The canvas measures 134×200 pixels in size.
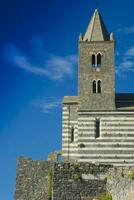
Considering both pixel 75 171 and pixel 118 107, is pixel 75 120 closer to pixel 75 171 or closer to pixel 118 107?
pixel 118 107

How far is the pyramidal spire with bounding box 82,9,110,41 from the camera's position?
49.8 metres

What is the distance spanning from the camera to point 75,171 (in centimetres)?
2127

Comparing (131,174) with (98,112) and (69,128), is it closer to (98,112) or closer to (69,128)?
(98,112)

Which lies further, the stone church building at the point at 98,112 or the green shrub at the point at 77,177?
the stone church building at the point at 98,112

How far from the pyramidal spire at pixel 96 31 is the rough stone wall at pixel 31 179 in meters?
23.6

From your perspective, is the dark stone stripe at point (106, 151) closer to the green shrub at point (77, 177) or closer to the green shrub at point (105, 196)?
the green shrub at point (77, 177)

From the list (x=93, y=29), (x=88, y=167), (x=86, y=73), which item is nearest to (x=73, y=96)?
(x=86, y=73)

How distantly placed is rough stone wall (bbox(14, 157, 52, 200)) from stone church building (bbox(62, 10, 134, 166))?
55.4ft

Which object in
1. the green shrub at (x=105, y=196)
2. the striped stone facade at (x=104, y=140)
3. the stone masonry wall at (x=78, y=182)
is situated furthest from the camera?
the striped stone facade at (x=104, y=140)

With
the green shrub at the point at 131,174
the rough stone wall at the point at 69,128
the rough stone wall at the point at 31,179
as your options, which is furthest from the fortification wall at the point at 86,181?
the rough stone wall at the point at 69,128

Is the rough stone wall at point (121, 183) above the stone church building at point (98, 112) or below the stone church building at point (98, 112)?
below

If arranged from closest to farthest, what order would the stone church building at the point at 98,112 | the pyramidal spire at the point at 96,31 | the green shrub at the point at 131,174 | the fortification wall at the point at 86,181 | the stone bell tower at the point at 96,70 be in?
the green shrub at the point at 131,174
the fortification wall at the point at 86,181
the stone church building at the point at 98,112
the stone bell tower at the point at 96,70
the pyramidal spire at the point at 96,31

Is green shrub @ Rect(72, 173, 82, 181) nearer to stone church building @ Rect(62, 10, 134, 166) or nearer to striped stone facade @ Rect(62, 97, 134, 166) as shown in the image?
stone church building @ Rect(62, 10, 134, 166)

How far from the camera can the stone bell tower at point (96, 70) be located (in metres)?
47.7
